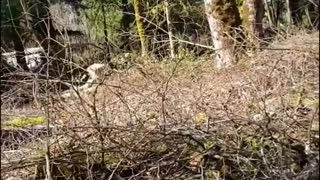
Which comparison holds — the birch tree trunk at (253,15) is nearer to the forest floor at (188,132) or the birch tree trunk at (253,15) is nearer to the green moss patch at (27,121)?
the forest floor at (188,132)

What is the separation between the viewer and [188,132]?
201 inches

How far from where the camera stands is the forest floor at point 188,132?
4.43 m

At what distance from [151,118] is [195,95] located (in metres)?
1.00

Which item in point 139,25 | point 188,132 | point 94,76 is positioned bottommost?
point 188,132

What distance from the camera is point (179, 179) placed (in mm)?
4965

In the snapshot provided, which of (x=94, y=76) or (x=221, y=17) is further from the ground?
(x=221, y=17)

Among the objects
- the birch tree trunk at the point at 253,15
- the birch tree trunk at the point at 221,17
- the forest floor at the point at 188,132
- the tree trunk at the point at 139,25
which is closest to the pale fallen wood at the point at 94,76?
the forest floor at the point at 188,132

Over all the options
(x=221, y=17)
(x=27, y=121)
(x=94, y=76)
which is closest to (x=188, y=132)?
(x=94, y=76)

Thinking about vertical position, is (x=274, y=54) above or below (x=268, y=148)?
above

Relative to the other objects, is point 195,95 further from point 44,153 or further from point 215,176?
point 44,153

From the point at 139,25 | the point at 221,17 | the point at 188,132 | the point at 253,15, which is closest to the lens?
the point at 188,132

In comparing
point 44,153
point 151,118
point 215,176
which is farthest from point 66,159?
point 215,176

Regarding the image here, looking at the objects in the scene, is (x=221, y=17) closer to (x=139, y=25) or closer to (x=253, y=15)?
(x=253, y=15)

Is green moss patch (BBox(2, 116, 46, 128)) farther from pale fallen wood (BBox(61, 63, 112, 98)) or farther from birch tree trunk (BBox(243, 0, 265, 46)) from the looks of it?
birch tree trunk (BBox(243, 0, 265, 46))
